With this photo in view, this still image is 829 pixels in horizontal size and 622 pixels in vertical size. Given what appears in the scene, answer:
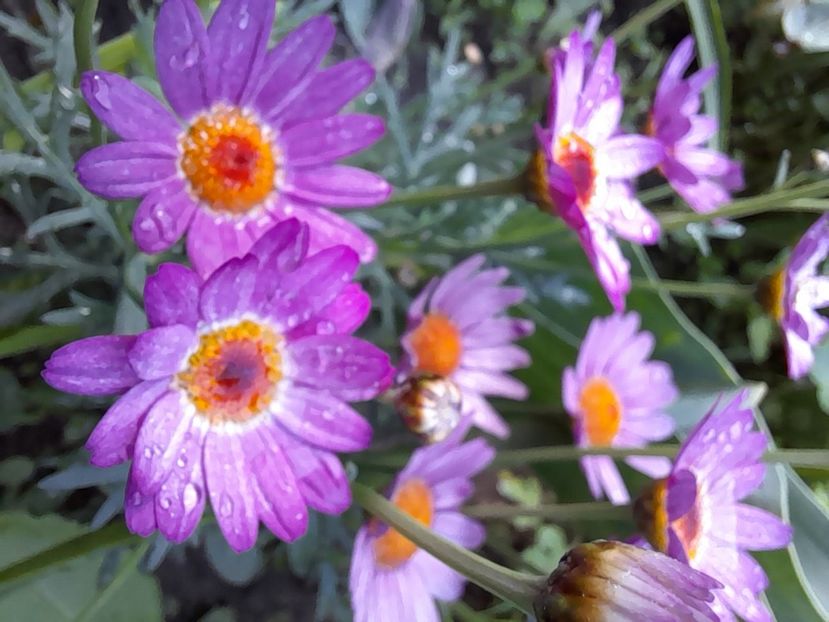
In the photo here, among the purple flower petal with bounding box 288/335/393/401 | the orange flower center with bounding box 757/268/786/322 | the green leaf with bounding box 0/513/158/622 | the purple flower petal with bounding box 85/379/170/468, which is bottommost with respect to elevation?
the green leaf with bounding box 0/513/158/622

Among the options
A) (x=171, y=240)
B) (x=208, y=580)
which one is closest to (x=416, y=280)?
(x=208, y=580)

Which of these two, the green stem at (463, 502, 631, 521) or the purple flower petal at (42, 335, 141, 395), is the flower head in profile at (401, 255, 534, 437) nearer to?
the green stem at (463, 502, 631, 521)

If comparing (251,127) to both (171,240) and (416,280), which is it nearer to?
(171,240)

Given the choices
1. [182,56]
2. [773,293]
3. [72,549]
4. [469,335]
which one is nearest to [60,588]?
[72,549]

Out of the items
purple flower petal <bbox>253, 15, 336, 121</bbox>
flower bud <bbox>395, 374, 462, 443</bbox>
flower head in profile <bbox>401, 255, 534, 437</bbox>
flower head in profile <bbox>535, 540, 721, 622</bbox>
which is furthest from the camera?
flower head in profile <bbox>401, 255, 534, 437</bbox>

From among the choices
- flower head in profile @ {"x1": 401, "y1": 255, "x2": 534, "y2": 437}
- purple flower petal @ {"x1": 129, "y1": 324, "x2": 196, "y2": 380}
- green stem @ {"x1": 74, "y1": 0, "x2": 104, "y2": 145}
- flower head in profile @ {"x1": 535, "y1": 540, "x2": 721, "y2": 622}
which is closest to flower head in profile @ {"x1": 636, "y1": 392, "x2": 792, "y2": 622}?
flower head in profile @ {"x1": 535, "y1": 540, "x2": 721, "y2": 622}

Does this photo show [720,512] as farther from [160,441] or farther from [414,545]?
[160,441]
